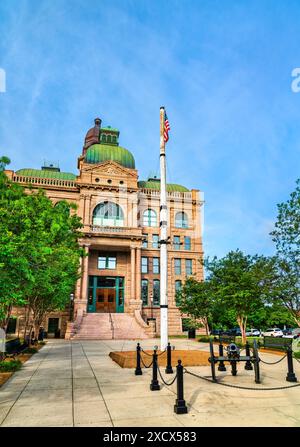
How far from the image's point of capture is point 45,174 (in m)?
52.4

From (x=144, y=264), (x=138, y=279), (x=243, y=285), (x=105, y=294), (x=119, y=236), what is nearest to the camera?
(x=243, y=285)

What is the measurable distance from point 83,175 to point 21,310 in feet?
64.3

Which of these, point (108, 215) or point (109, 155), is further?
point (109, 155)

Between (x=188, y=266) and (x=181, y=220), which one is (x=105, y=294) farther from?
(x=181, y=220)

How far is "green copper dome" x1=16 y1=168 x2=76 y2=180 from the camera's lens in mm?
51969

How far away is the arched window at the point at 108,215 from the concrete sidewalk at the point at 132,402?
116 ft

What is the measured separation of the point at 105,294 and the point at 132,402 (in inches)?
1512

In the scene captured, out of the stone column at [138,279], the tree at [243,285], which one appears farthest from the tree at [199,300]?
the stone column at [138,279]

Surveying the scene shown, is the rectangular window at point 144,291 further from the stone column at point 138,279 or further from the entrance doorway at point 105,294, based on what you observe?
the stone column at point 138,279

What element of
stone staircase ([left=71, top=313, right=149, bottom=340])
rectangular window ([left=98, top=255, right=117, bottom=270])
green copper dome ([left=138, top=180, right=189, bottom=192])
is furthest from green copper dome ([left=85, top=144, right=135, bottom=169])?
stone staircase ([left=71, top=313, right=149, bottom=340])

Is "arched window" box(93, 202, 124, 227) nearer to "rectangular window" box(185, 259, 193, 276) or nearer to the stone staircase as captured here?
"rectangular window" box(185, 259, 193, 276)

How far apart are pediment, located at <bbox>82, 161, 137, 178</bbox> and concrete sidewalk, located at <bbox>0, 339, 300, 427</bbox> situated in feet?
125

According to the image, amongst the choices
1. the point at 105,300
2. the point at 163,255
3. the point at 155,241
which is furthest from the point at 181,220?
the point at 163,255

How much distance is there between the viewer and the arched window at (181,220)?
54.7 m
